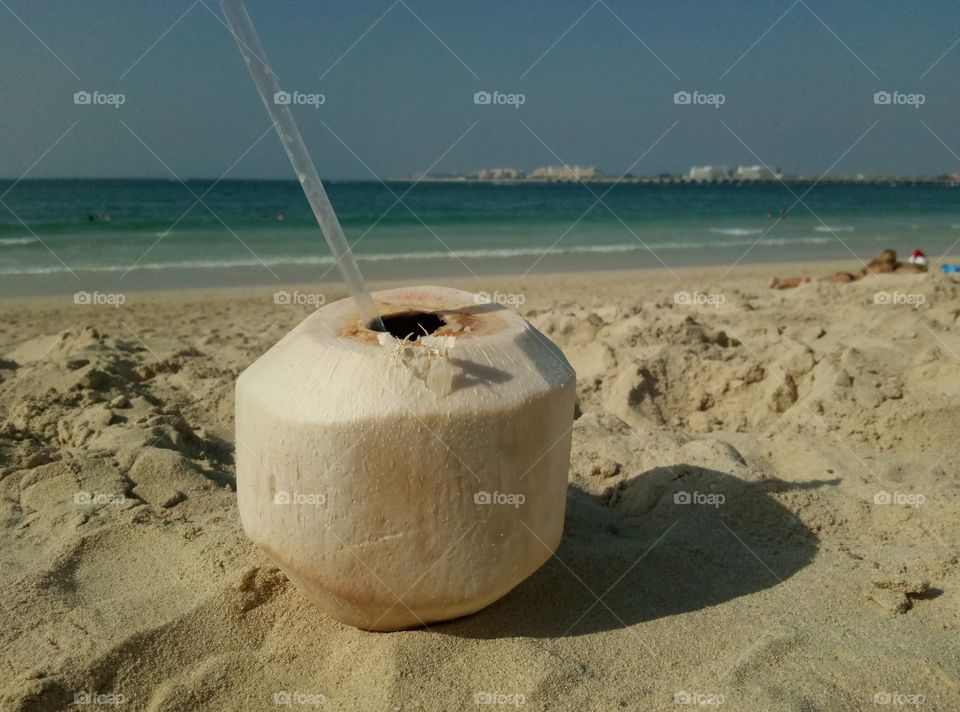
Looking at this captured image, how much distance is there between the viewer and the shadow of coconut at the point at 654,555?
2760 millimetres

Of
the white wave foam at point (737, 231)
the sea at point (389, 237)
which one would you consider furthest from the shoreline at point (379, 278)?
the white wave foam at point (737, 231)

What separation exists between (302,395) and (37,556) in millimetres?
1541

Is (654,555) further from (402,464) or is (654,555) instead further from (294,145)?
(294,145)

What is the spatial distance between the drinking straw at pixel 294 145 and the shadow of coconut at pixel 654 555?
115 centimetres

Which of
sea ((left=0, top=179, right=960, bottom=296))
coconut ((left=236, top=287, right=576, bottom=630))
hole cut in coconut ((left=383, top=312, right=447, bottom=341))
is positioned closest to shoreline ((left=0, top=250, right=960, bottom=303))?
sea ((left=0, top=179, right=960, bottom=296))

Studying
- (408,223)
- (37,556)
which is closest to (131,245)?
(408,223)

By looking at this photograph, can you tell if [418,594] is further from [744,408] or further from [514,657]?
[744,408]

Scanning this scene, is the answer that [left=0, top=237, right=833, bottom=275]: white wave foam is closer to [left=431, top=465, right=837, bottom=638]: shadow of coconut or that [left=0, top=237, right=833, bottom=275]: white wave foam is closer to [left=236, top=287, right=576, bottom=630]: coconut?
[left=431, top=465, right=837, bottom=638]: shadow of coconut

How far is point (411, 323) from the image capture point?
2785 mm

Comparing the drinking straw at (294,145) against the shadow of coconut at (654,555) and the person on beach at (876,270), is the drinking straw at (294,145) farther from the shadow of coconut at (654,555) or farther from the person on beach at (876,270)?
the person on beach at (876,270)

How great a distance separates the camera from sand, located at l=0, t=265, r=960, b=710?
241 centimetres

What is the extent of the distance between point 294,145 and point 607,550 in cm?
200

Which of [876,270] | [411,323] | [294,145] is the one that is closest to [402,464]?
[411,323]

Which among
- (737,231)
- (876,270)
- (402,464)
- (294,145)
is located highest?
(737,231)
